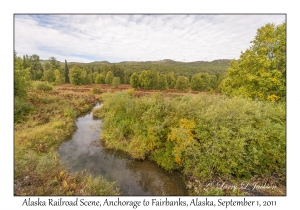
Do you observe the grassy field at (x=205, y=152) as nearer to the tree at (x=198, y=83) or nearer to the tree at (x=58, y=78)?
the tree at (x=198, y=83)

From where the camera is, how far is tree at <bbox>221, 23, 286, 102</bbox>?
1133 centimetres

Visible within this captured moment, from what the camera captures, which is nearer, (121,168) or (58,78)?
(121,168)

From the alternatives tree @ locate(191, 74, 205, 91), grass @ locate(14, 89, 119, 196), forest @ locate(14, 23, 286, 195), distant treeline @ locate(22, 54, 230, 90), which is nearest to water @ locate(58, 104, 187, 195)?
forest @ locate(14, 23, 286, 195)

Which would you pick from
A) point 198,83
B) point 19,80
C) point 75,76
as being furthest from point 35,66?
point 198,83

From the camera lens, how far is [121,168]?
1042 cm

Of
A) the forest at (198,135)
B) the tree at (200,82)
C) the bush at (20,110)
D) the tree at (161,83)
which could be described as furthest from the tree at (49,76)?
the tree at (200,82)

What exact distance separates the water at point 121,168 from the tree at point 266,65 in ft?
35.3

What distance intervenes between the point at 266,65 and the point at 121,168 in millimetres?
14671

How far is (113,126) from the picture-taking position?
14.8 meters

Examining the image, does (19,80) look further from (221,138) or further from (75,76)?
(75,76)

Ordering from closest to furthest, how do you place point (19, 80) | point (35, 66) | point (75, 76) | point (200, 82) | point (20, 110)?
point (20, 110) < point (19, 80) < point (200, 82) < point (75, 76) < point (35, 66)

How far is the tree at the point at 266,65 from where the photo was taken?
11.3 meters

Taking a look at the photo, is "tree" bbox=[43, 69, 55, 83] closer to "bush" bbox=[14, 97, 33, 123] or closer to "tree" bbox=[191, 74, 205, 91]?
"bush" bbox=[14, 97, 33, 123]
